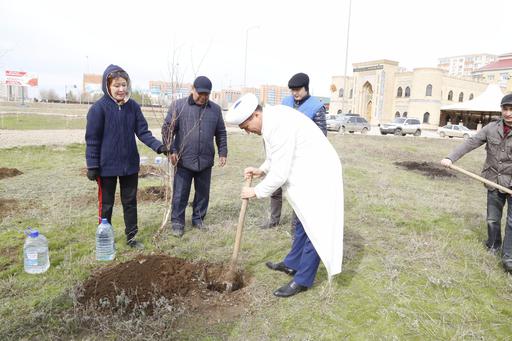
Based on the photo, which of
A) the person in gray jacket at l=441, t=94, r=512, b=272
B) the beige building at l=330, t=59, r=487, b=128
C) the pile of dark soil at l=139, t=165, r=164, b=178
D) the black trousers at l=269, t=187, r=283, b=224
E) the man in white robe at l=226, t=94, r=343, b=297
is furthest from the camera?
the beige building at l=330, t=59, r=487, b=128

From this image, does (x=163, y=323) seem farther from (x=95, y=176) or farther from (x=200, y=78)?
(x=200, y=78)

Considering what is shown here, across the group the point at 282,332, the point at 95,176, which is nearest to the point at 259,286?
the point at 282,332

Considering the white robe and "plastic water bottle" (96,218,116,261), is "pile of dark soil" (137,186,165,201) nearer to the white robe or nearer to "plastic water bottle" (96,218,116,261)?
"plastic water bottle" (96,218,116,261)

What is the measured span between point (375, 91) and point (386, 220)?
173 feet

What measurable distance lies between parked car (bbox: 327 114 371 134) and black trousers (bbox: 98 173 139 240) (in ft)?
79.9

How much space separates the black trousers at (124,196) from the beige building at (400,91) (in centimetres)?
4597

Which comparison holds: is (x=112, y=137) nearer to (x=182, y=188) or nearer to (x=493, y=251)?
(x=182, y=188)

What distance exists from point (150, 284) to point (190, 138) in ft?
5.58

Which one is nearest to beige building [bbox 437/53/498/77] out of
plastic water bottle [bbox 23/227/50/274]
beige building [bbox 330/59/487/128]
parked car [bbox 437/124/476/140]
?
beige building [bbox 330/59/487/128]

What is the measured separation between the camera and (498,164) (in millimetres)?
3844

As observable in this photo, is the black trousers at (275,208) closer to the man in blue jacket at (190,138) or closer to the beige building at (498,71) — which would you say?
the man in blue jacket at (190,138)

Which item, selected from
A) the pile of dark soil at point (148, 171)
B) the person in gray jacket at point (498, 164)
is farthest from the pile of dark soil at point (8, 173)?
the person in gray jacket at point (498, 164)

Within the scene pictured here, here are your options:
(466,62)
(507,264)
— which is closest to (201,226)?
(507,264)

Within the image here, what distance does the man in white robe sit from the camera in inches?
106
